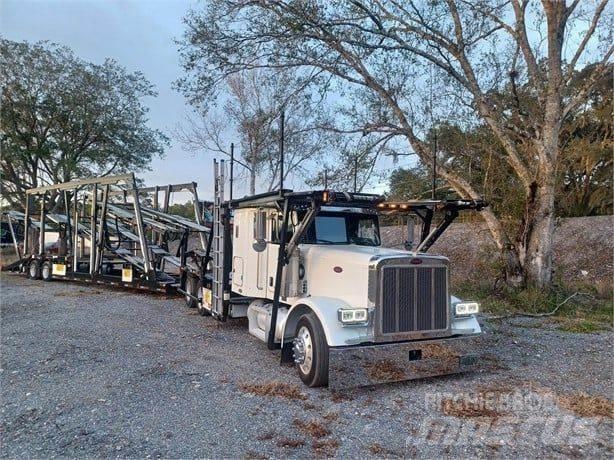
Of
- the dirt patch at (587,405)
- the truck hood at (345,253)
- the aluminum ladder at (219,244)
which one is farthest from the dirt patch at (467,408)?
the aluminum ladder at (219,244)

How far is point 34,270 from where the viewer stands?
50.5ft

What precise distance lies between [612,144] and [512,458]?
18.8 m

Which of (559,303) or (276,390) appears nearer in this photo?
(276,390)

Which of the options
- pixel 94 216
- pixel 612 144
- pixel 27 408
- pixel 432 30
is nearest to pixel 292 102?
pixel 432 30

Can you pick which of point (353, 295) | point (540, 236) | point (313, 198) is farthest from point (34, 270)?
point (540, 236)

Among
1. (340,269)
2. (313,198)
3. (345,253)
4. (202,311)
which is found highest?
(313,198)

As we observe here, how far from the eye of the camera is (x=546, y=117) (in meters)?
10.4

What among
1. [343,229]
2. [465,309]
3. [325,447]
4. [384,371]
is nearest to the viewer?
[325,447]

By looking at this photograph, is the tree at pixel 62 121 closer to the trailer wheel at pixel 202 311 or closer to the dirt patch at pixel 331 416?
the trailer wheel at pixel 202 311

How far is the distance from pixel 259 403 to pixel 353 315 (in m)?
1.28

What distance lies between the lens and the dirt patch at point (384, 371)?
4.72 meters

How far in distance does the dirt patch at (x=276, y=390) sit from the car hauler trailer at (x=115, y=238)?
16.0 feet

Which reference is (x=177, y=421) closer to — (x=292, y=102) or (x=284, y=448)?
(x=284, y=448)

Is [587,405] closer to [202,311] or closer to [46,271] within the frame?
[202,311]
